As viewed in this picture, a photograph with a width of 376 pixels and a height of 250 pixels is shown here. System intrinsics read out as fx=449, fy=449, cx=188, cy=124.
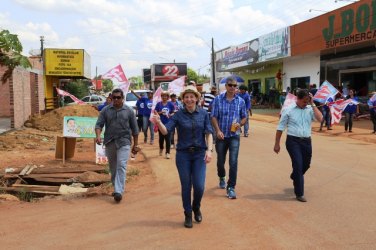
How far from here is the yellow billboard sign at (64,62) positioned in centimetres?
2728

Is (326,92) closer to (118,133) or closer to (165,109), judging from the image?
(165,109)

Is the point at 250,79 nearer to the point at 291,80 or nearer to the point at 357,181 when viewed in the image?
the point at 291,80

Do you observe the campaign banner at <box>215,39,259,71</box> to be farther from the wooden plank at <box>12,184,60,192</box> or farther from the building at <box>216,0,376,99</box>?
the wooden plank at <box>12,184,60,192</box>

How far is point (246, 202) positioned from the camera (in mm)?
6574

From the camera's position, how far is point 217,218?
18.9 ft

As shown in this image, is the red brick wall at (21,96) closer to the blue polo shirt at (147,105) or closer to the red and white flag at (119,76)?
the red and white flag at (119,76)

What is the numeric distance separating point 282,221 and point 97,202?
9.45 feet

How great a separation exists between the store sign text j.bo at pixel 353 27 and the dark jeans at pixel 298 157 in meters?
13.8

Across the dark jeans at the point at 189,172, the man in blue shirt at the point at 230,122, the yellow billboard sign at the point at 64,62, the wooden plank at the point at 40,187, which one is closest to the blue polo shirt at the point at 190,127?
the dark jeans at the point at 189,172

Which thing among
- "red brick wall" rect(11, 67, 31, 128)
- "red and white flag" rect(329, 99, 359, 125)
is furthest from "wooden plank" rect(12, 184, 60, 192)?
"red brick wall" rect(11, 67, 31, 128)

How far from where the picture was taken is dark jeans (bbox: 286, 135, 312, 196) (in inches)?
259

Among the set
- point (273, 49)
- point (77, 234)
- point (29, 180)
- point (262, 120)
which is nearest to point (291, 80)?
point (273, 49)

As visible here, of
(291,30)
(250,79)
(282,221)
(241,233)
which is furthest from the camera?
(250,79)

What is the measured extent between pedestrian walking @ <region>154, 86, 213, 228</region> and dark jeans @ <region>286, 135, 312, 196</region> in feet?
5.75
